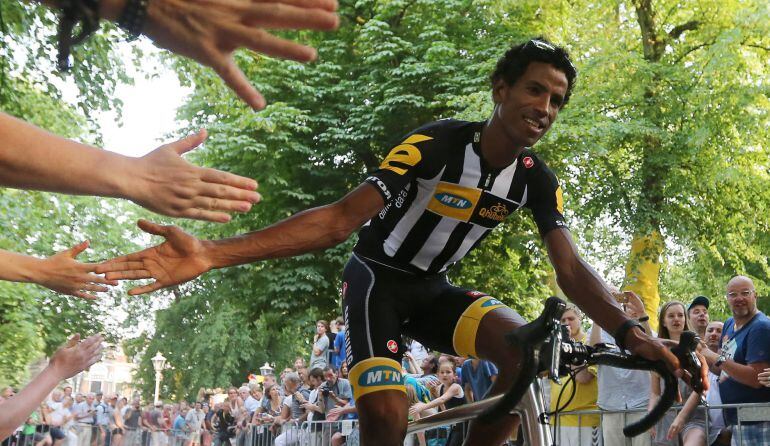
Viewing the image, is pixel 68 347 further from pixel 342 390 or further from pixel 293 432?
pixel 293 432

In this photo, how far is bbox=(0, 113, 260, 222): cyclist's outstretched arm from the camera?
209 cm

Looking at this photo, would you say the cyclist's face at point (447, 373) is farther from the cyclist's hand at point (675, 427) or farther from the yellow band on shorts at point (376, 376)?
the yellow band on shorts at point (376, 376)

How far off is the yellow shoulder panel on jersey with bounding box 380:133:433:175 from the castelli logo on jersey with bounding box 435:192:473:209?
10.3 inches

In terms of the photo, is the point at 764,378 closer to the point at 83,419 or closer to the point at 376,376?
the point at 376,376

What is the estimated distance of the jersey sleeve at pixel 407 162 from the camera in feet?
13.2

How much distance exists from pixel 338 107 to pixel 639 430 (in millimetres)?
20653

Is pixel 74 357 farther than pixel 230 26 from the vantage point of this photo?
Yes

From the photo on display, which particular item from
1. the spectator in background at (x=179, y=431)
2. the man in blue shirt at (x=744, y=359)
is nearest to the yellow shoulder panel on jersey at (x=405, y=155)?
the man in blue shirt at (x=744, y=359)

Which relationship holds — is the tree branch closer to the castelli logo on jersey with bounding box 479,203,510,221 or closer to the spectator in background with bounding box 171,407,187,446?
the spectator in background with bounding box 171,407,187,446

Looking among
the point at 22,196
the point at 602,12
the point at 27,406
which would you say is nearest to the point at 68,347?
the point at 27,406

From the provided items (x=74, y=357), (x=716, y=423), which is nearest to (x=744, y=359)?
(x=716, y=423)

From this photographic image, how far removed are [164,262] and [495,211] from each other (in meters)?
1.95

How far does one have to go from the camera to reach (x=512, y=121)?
4410mm

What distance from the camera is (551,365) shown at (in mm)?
3053
